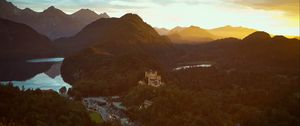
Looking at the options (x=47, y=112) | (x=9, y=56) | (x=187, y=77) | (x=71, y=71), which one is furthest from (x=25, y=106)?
(x=9, y=56)

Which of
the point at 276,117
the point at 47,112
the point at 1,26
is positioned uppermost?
the point at 1,26

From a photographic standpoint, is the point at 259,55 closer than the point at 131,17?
Yes

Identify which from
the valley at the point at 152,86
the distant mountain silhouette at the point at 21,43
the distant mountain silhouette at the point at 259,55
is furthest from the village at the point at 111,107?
the distant mountain silhouette at the point at 21,43

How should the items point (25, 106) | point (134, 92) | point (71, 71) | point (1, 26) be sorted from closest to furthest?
point (25, 106), point (134, 92), point (71, 71), point (1, 26)

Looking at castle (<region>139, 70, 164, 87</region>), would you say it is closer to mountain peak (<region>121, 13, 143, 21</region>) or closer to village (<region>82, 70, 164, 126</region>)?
village (<region>82, 70, 164, 126</region>)

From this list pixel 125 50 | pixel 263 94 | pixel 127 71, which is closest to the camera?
pixel 263 94

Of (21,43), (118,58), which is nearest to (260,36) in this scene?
(118,58)

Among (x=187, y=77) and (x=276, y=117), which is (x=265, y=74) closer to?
(x=187, y=77)

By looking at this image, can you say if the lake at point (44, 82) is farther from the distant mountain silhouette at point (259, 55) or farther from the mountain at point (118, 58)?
the distant mountain silhouette at point (259, 55)

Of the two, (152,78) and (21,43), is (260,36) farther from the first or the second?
(21,43)
